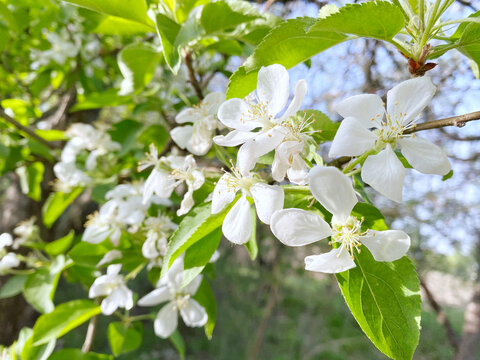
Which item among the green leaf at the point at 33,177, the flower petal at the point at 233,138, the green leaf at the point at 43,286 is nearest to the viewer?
the flower petal at the point at 233,138

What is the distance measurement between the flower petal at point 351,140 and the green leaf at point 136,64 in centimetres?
60

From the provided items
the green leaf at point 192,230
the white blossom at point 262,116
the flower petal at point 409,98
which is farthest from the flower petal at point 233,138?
the flower petal at point 409,98

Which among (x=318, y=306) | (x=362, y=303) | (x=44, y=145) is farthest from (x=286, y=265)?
(x=362, y=303)

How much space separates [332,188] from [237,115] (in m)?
0.20

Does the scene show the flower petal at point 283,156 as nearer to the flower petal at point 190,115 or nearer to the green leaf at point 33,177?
the flower petal at point 190,115

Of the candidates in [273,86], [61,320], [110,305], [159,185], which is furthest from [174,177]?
[61,320]

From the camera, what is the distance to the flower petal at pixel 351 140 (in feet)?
1.69

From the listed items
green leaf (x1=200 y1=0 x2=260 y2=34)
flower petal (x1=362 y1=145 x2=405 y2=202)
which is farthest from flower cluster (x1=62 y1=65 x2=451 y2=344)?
green leaf (x1=200 y1=0 x2=260 y2=34)

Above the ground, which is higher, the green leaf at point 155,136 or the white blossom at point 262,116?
the white blossom at point 262,116

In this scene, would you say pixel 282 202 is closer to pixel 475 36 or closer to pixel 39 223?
pixel 475 36

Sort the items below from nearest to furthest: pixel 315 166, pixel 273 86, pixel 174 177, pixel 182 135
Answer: pixel 315 166
pixel 273 86
pixel 174 177
pixel 182 135

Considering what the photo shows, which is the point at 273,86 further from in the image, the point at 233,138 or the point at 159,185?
the point at 159,185

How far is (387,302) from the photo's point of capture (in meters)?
0.55

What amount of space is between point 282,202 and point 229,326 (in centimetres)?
378
